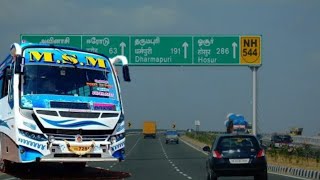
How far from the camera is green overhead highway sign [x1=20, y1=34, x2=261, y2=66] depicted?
41.7 meters

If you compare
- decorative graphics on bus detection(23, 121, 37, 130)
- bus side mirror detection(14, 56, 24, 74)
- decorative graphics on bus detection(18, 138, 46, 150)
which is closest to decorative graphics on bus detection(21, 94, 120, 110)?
decorative graphics on bus detection(23, 121, 37, 130)

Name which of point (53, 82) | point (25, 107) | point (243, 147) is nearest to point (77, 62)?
point (53, 82)

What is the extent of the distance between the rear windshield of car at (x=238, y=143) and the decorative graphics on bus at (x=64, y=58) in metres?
7.54

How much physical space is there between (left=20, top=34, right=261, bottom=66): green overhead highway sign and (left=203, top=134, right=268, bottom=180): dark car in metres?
20.5

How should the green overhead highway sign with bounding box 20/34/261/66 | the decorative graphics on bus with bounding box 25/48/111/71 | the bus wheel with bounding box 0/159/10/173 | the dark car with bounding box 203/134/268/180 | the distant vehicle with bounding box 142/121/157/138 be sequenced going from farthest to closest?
the distant vehicle with bounding box 142/121/157/138 < the green overhead highway sign with bounding box 20/34/261/66 < the dark car with bounding box 203/134/268/180 < the bus wheel with bounding box 0/159/10/173 < the decorative graphics on bus with bounding box 25/48/111/71

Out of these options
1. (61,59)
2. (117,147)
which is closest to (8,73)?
(61,59)

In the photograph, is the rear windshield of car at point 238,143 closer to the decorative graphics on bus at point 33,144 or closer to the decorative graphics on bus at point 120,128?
the decorative graphics on bus at point 120,128

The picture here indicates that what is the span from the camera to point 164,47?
139 ft

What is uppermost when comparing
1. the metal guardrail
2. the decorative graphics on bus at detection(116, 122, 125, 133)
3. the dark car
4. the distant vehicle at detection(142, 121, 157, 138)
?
the decorative graphics on bus at detection(116, 122, 125, 133)

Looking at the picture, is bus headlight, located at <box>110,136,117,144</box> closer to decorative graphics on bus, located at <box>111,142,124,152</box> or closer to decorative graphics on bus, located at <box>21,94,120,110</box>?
decorative graphics on bus, located at <box>111,142,124,152</box>

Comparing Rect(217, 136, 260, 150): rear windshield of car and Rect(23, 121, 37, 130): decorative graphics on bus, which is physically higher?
Rect(23, 121, 37, 130): decorative graphics on bus

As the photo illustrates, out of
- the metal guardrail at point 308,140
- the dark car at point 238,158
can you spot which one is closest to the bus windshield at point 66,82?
the dark car at point 238,158

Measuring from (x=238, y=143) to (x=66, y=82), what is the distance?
8.65 m

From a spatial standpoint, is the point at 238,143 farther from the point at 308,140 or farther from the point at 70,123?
the point at 308,140
